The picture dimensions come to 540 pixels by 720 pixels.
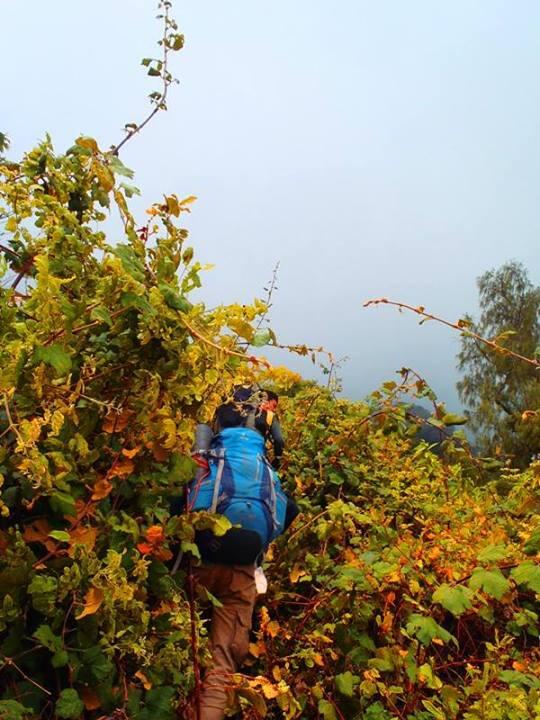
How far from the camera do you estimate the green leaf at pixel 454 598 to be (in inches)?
68.7

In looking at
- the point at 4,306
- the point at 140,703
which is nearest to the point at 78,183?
the point at 4,306

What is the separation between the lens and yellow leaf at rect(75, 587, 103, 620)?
130cm

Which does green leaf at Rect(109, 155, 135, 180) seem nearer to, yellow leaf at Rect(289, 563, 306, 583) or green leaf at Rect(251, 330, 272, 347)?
green leaf at Rect(251, 330, 272, 347)

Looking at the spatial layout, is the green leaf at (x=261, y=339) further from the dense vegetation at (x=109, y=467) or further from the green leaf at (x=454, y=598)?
the green leaf at (x=454, y=598)

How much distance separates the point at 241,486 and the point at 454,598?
38.3 inches

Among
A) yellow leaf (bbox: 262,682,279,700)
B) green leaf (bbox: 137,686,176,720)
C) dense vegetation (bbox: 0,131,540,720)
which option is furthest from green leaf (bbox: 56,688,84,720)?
yellow leaf (bbox: 262,682,279,700)

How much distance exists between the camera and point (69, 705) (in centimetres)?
135

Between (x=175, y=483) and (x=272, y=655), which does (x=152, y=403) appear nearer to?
(x=175, y=483)

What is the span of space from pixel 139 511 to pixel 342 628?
1.38 meters

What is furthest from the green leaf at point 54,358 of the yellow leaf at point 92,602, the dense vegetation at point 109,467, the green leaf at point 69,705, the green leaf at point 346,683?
the green leaf at point 346,683

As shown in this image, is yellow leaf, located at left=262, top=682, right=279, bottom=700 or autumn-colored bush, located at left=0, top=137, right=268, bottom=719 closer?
autumn-colored bush, located at left=0, top=137, right=268, bottom=719

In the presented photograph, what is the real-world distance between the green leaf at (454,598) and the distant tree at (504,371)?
1823 cm

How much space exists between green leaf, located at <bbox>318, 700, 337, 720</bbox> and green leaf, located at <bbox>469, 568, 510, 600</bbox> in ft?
2.75

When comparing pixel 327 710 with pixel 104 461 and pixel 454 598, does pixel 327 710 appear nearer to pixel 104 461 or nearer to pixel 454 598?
pixel 454 598
